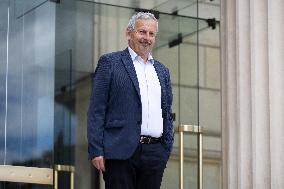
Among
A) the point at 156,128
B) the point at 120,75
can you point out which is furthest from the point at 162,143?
the point at 120,75

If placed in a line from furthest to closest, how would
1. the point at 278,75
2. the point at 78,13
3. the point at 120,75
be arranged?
the point at 78,13
the point at 278,75
the point at 120,75

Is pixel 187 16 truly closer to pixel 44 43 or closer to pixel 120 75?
pixel 44 43

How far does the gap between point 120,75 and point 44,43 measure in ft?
7.22

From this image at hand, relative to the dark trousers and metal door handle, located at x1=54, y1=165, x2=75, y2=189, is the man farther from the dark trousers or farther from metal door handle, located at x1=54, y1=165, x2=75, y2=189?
metal door handle, located at x1=54, y1=165, x2=75, y2=189

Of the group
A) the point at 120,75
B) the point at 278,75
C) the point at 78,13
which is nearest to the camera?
the point at 120,75

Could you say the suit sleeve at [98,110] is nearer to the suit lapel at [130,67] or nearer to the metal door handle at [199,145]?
the suit lapel at [130,67]

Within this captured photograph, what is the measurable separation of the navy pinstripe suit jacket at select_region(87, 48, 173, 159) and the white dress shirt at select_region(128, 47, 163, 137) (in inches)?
1.4

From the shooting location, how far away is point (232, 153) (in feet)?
22.1

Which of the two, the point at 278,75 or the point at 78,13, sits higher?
the point at 78,13

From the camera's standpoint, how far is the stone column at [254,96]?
6.42m

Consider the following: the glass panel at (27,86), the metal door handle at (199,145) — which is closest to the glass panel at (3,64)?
the glass panel at (27,86)

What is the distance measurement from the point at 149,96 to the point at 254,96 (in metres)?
2.02

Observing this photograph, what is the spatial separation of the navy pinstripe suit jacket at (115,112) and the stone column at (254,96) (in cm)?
183

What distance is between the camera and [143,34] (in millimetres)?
4668
